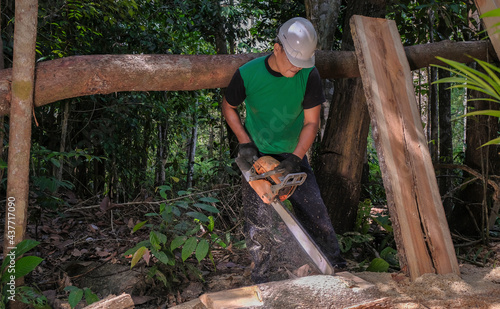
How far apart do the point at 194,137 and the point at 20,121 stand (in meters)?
5.12

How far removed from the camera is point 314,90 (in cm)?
302

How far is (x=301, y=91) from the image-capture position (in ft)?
9.98

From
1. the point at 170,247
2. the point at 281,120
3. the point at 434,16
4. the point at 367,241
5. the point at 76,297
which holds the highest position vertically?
the point at 434,16

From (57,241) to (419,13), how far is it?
448cm

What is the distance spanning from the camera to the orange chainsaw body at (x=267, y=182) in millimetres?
2727

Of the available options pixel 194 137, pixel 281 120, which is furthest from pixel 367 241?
pixel 194 137

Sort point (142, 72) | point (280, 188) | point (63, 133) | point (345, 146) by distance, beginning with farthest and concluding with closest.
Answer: point (63, 133) < point (345, 146) < point (142, 72) < point (280, 188)

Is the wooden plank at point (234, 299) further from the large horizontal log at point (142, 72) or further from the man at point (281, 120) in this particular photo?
the large horizontal log at point (142, 72)

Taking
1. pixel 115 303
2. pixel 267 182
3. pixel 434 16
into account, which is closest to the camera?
pixel 115 303

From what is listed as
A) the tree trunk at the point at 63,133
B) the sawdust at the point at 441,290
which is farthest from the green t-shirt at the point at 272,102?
the tree trunk at the point at 63,133

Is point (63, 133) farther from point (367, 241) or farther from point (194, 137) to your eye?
point (367, 241)

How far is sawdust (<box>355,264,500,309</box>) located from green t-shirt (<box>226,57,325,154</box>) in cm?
122

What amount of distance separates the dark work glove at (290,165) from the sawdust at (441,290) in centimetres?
94

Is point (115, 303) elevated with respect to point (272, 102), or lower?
lower
